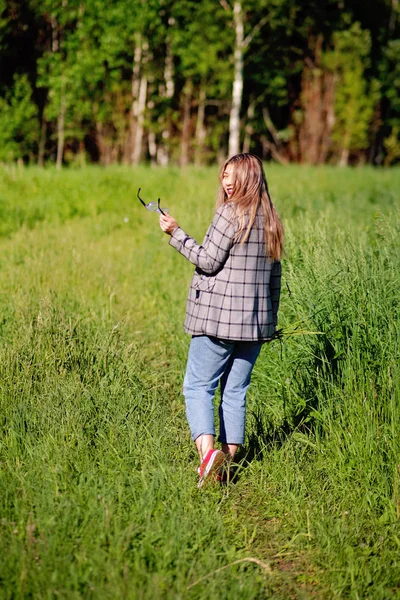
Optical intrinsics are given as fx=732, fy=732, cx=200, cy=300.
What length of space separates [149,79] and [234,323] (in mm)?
23465

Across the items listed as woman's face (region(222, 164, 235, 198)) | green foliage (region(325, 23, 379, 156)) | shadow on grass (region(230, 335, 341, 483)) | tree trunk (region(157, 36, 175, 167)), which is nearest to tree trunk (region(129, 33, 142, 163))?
tree trunk (region(157, 36, 175, 167))

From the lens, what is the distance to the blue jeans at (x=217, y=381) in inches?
150

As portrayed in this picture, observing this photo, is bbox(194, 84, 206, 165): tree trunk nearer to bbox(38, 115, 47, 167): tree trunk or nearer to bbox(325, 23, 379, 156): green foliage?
bbox(38, 115, 47, 167): tree trunk

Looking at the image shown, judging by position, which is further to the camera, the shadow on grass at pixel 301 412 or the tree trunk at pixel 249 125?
the tree trunk at pixel 249 125

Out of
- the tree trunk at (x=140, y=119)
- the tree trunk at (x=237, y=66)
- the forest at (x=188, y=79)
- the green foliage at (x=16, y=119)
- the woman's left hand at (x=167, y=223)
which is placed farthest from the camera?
the tree trunk at (x=237, y=66)

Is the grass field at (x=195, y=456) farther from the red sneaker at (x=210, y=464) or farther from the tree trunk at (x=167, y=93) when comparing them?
the tree trunk at (x=167, y=93)

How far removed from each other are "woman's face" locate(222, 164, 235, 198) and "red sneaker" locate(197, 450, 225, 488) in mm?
1328

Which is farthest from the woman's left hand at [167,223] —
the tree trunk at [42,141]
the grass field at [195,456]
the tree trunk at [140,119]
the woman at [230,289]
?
the tree trunk at [140,119]

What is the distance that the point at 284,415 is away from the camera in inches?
181

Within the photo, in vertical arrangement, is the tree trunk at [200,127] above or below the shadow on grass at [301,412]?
above

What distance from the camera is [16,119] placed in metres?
20.9

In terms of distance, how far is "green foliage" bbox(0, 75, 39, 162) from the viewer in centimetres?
2077

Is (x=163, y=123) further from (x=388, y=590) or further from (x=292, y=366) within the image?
(x=388, y=590)

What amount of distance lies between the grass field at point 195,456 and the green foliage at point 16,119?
15.6m
